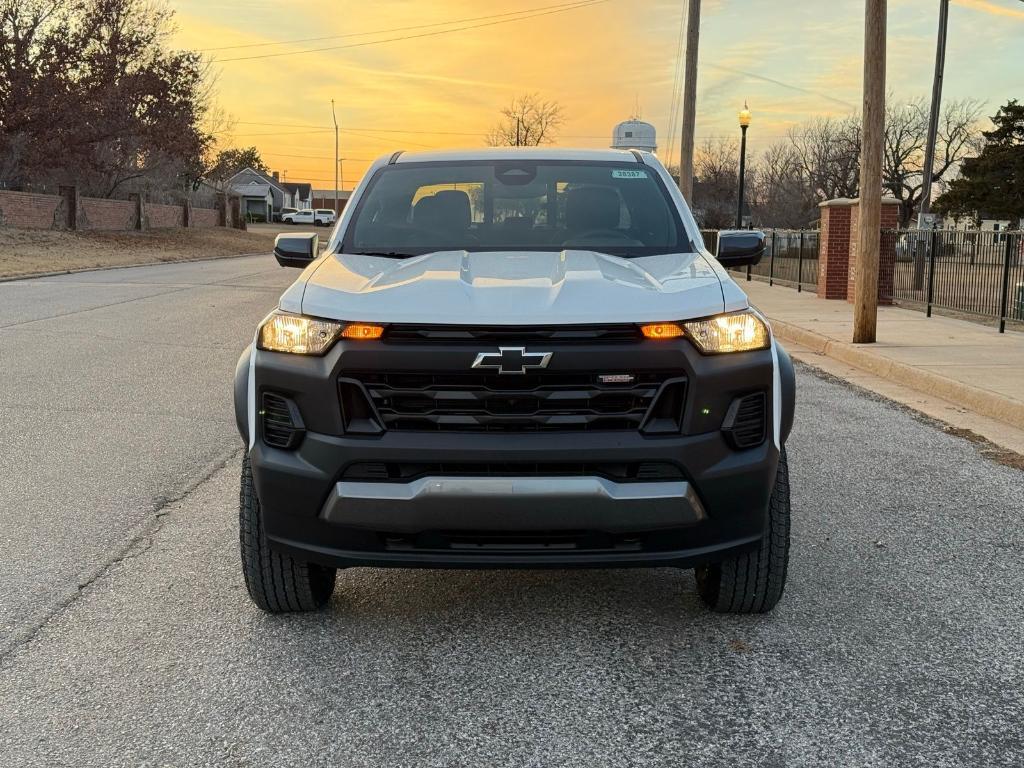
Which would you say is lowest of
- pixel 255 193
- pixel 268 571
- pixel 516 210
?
pixel 268 571

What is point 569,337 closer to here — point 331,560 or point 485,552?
point 485,552

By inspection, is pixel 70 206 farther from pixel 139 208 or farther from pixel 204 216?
pixel 204 216

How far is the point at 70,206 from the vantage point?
4009 centimetres

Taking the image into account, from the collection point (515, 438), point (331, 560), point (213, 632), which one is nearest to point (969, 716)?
point (515, 438)

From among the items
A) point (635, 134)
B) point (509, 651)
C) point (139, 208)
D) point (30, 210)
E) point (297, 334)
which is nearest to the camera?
point (297, 334)

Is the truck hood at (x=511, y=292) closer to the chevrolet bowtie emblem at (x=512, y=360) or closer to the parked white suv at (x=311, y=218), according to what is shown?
the chevrolet bowtie emblem at (x=512, y=360)

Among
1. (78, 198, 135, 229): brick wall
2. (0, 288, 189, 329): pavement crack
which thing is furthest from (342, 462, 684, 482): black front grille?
(78, 198, 135, 229): brick wall

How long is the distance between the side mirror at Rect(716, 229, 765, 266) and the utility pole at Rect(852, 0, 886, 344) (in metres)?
8.21

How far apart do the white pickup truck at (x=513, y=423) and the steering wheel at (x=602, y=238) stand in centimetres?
101

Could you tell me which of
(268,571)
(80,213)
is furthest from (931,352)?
(80,213)

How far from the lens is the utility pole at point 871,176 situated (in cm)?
1266

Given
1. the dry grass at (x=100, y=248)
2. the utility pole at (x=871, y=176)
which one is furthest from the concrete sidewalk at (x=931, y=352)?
the dry grass at (x=100, y=248)

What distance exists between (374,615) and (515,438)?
45.3 inches

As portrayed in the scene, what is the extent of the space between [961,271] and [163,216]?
1687 inches
